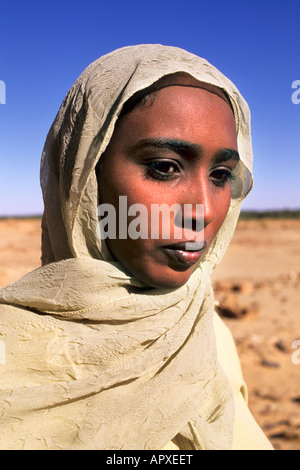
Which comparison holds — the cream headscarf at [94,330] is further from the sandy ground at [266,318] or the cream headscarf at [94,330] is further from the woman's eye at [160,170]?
the sandy ground at [266,318]

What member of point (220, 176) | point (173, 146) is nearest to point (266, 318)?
point (220, 176)

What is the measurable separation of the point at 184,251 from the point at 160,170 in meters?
0.26

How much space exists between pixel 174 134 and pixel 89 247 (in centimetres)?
47

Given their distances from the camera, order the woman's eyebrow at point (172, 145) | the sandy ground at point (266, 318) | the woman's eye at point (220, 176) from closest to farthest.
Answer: the woman's eyebrow at point (172, 145) → the woman's eye at point (220, 176) → the sandy ground at point (266, 318)

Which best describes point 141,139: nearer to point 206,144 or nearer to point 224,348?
point 206,144

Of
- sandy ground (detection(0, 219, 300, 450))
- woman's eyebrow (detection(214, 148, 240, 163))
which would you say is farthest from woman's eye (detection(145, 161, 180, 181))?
sandy ground (detection(0, 219, 300, 450))

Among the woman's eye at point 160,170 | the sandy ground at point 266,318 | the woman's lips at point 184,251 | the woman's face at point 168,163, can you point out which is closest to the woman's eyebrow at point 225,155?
the woman's face at point 168,163

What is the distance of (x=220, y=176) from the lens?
1.48 m

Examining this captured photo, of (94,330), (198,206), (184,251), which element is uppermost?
(198,206)

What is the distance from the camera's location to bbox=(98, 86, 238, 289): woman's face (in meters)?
1.30

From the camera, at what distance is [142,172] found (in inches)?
52.3

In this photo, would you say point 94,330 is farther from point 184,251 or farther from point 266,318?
point 266,318

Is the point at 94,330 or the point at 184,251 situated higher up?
the point at 184,251

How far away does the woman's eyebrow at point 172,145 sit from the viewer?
1.29 meters
